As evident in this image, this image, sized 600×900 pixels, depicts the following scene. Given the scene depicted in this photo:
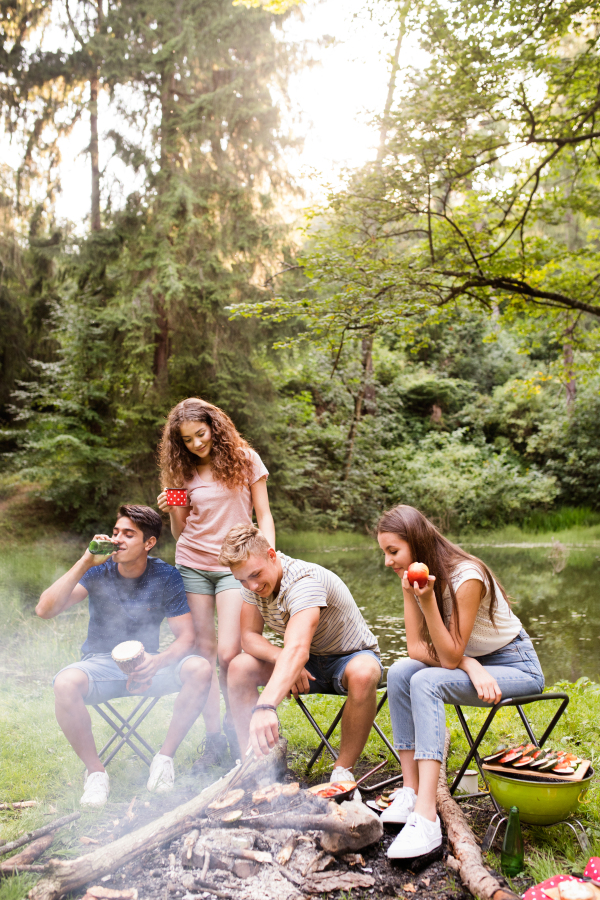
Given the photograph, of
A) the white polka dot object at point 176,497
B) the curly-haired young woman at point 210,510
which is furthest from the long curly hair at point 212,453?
the white polka dot object at point 176,497

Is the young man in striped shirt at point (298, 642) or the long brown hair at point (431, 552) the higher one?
the long brown hair at point (431, 552)

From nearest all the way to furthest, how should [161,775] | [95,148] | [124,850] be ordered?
1. [124,850]
2. [161,775]
3. [95,148]

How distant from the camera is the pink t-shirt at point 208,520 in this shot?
108 inches

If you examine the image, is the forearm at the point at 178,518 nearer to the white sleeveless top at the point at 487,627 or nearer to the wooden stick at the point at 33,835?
the wooden stick at the point at 33,835

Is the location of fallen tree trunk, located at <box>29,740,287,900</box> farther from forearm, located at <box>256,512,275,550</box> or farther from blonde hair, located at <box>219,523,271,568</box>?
forearm, located at <box>256,512,275,550</box>

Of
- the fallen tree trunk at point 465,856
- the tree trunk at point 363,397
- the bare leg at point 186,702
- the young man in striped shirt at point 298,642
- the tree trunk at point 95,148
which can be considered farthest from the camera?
the tree trunk at point 363,397

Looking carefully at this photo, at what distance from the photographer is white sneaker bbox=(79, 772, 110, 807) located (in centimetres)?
226

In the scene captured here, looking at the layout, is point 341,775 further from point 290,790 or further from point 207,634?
point 207,634

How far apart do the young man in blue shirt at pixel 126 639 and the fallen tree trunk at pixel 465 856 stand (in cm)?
101

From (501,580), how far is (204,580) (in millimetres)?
6870

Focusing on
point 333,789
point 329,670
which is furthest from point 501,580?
point 333,789

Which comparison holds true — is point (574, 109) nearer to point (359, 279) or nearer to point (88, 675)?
point (359, 279)

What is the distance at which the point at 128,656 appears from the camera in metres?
2.28

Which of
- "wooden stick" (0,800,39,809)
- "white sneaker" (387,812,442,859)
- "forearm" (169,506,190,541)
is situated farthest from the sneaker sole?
"forearm" (169,506,190,541)
